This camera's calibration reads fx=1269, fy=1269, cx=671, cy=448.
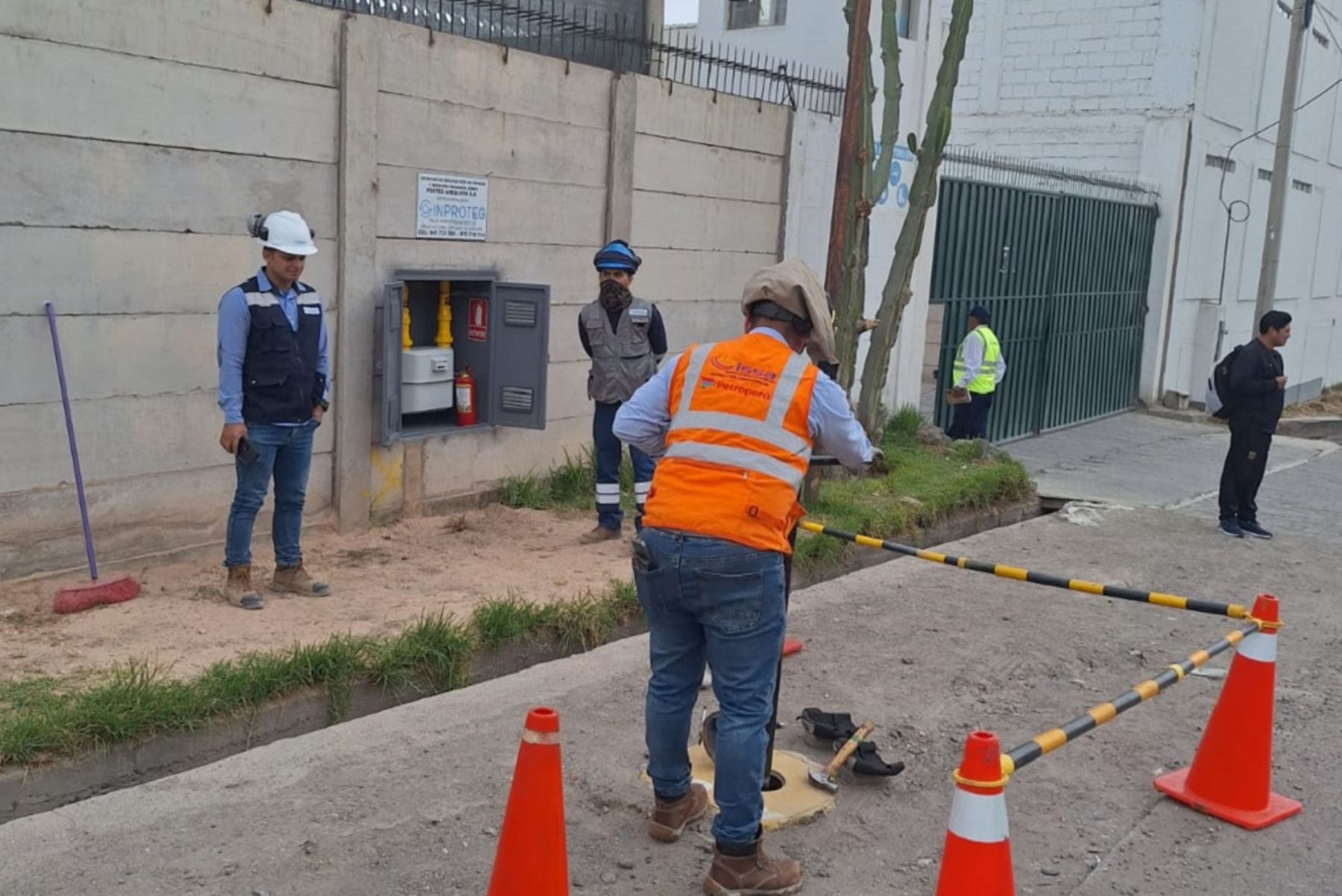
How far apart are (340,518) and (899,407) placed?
248 inches

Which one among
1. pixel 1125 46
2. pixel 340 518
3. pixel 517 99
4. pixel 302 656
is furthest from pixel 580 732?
pixel 1125 46

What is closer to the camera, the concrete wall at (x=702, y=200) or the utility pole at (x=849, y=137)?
the utility pole at (x=849, y=137)

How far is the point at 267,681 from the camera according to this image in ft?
16.5

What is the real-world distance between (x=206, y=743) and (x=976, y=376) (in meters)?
8.81

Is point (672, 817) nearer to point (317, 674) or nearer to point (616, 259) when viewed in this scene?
point (317, 674)

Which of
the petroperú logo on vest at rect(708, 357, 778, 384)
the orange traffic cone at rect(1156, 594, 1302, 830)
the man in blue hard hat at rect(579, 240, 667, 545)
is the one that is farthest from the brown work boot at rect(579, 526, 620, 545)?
the petroperú logo on vest at rect(708, 357, 778, 384)

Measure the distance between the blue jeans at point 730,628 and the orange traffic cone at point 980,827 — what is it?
2.24ft

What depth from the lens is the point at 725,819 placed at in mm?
3742

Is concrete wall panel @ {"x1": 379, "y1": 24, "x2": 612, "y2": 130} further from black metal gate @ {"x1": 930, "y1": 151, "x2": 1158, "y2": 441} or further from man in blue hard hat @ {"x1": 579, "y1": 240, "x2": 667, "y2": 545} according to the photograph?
black metal gate @ {"x1": 930, "y1": 151, "x2": 1158, "y2": 441}

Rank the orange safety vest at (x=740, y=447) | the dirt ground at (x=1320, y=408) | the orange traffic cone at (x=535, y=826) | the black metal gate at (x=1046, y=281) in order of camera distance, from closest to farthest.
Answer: the orange traffic cone at (x=535, y=826), the orange safety vest at (x=740, y=447), the black metal gate at (x=1046, y=281), the dirt ground at (x=1320, y=408)

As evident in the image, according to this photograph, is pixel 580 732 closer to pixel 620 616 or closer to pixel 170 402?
pixel 620 616

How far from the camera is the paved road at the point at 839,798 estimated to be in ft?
12.9

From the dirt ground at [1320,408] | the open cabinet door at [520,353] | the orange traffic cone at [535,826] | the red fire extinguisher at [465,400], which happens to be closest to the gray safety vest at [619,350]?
the open cabinet door at [520,353]

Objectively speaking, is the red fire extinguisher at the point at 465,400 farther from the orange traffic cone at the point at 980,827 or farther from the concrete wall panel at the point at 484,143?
the orange traffic cone at the point at 980,827
